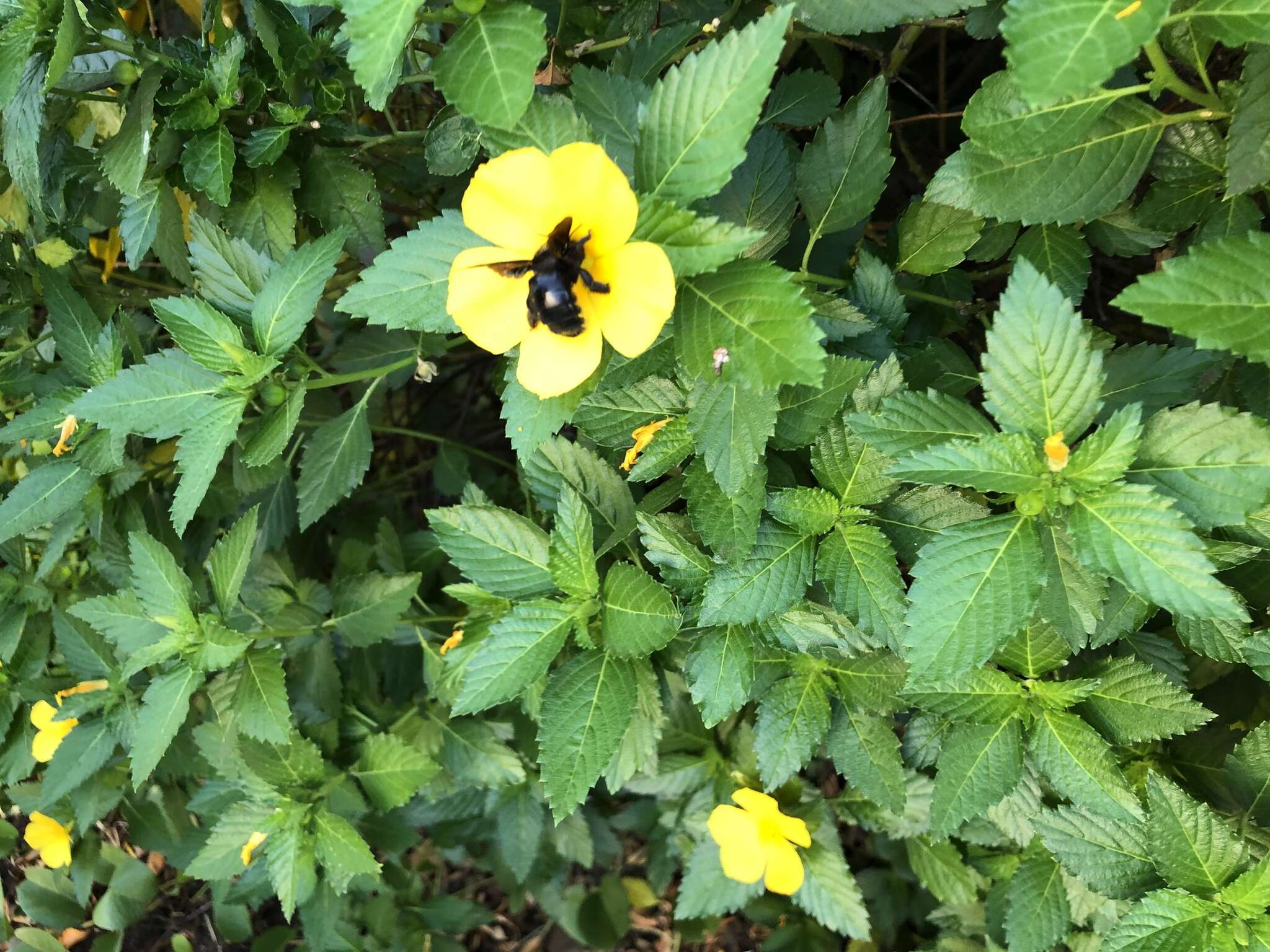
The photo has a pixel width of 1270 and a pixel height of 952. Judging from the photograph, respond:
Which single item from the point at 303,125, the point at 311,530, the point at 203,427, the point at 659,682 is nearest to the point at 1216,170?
the point at 659,682

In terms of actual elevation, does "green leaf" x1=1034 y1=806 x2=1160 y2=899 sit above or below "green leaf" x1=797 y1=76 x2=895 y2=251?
below

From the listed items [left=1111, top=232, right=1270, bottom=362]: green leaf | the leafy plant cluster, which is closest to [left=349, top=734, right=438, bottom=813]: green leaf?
the leafy plant cluster

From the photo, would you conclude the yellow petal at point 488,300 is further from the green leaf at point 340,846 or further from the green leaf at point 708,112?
the green leaf at point 340,846

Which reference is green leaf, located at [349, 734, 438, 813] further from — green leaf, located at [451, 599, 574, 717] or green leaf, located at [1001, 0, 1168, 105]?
green leaf, located at [1001, 0, 1168, 105]

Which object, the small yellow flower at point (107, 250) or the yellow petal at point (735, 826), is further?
the small yellow flower at point (107, 250)

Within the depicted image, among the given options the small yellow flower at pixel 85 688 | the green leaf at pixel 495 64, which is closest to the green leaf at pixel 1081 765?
the green leaf at pixel 495 64

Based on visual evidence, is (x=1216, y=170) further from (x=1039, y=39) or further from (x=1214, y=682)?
(x=1214, y=682)
